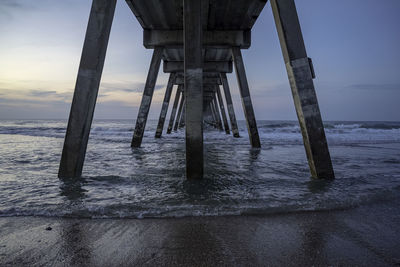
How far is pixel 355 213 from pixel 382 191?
3.11 feet

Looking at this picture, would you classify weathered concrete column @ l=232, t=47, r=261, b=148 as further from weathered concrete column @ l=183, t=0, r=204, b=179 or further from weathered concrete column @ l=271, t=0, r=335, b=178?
weathered concrete column @ l=183, t=0, r=204, b=179

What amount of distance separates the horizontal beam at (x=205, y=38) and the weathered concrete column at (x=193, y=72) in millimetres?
5571

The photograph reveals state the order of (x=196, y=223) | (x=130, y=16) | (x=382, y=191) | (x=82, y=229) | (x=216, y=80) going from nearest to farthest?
(x=82, y=229), (x=196, y=223), (x=382, y=191), (x=130, y=16), (x=216, y=80)

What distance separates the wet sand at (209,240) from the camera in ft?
4.20

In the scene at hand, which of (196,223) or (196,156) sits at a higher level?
(196,156)

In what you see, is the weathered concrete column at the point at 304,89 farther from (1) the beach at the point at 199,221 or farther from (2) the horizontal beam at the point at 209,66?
(2) the horizontal beam at the point at 209,66

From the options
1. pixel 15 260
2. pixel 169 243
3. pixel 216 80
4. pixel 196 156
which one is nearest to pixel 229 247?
pixel 169 243

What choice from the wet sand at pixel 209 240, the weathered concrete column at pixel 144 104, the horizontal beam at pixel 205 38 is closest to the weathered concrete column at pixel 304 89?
the wet sand at pixel 209 240

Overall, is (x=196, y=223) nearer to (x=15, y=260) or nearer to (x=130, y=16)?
(x=15, y=260)

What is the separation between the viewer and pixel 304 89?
3.17 meters

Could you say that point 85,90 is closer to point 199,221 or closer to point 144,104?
point 199,221

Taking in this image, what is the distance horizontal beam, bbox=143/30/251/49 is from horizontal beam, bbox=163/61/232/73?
15.2 ft

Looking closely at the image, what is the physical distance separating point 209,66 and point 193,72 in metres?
10.8

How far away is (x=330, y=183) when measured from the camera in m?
2.96
